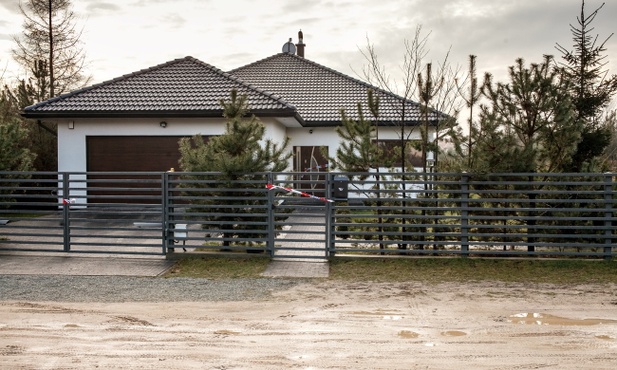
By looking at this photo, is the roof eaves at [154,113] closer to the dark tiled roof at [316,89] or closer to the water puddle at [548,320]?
the dark tiled roof at [316,89]

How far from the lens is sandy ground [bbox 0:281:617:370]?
6.24 m

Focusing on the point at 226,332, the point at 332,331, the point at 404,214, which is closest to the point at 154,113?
the point at 404,214

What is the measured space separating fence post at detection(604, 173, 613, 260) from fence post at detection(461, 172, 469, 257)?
2394 millimetres

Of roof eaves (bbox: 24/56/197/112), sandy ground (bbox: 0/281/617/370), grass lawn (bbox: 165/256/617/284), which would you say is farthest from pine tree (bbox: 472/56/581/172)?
roof eaves (bbox: 24/56/197/112)

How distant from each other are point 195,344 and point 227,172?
590cm

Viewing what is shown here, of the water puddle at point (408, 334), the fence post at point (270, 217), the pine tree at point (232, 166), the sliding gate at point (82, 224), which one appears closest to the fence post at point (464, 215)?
the fence post at point (270, 217)

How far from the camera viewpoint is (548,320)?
25.7ft

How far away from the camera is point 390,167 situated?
505 inches

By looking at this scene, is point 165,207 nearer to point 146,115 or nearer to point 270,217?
point 270,217

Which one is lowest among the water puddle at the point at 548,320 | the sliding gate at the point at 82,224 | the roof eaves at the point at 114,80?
the water puddle at the point at 548,320

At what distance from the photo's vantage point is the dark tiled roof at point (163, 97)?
65.8ft

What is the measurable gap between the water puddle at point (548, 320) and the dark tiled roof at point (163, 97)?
12.8m

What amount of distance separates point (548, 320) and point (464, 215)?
164 inches

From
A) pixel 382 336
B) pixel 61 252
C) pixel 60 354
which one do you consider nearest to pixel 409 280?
pixel 382 336
